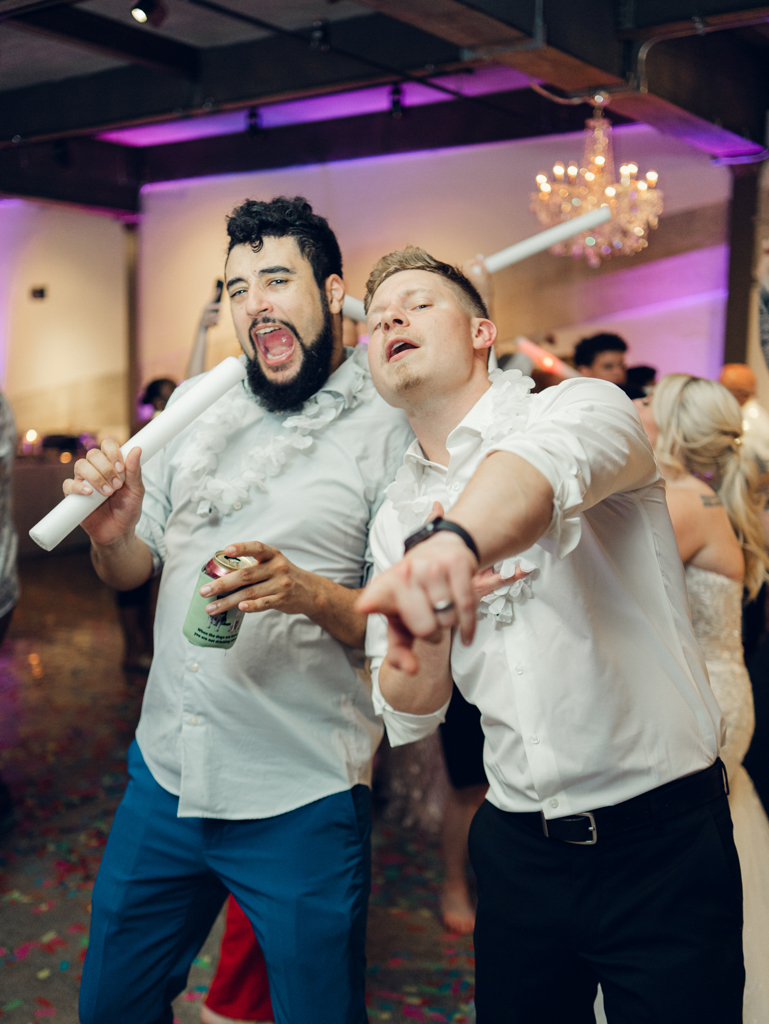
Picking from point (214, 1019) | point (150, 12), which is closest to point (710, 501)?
point (214, 1019)

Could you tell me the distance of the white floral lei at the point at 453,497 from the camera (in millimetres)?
1237

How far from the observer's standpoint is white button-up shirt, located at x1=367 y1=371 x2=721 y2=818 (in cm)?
122

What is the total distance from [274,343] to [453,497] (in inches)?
21.4

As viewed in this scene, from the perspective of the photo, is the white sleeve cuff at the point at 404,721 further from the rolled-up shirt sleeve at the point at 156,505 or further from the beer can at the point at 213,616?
the rolled-up shirt sleeve at the point at 156,505

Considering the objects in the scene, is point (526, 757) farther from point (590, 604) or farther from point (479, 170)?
point (479, 170)

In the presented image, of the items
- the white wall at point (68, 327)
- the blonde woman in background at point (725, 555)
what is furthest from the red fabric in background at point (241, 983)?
the white wall at point (68, 327)

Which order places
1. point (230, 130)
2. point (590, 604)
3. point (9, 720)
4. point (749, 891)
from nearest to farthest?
point (590, 604) < point (749, 891) < point (9, 720) < point (230, 130)

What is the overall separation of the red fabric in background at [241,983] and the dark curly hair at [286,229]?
60.9 inches

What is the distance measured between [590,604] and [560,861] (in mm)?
368

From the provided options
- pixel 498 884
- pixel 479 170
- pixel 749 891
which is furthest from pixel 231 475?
pixel 479 170

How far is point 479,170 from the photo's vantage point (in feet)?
26.3

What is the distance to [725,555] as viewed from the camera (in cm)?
226

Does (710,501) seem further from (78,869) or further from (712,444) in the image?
(78,869)

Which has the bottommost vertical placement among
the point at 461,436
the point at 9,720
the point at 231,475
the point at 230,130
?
the point at 9,720
